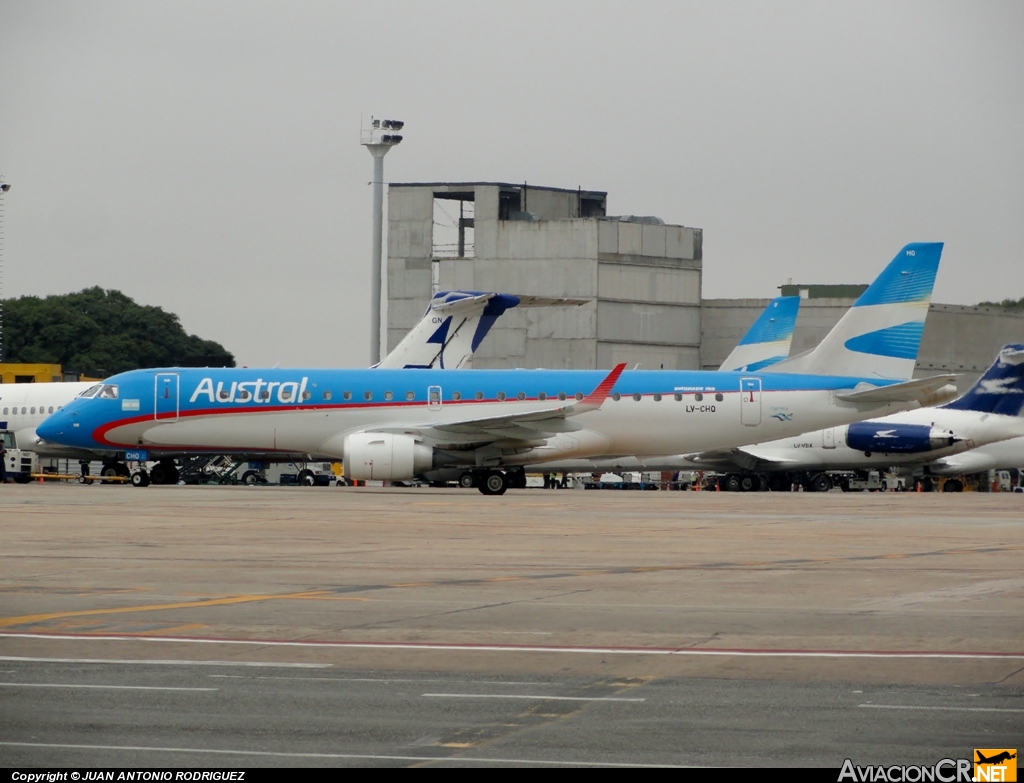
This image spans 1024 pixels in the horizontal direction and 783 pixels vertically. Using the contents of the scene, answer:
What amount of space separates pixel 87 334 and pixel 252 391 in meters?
79.5

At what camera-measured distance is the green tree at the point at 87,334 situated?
11894 cm

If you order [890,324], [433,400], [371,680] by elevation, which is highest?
[890,324]

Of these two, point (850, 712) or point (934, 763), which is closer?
point (934, 763)

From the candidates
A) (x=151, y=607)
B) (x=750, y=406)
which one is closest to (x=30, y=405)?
(x=750, y=406)

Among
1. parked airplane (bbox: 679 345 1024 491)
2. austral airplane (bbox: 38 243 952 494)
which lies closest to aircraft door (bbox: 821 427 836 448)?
parked airplane (bbox: 679 345 1024 491)

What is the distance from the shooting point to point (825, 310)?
106 meters

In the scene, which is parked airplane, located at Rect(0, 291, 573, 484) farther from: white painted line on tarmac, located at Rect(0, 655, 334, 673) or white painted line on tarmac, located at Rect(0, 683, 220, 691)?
white painted line on tarmac, located at Rect(0, 683, 220, 691)

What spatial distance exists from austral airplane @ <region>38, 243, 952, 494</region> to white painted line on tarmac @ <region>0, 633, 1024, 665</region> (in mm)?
31738

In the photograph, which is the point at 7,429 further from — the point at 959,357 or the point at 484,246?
the point at 959,357

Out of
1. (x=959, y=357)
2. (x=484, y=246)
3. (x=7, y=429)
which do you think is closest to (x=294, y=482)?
(x=7, y=429)

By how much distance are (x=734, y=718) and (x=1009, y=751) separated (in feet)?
6.05

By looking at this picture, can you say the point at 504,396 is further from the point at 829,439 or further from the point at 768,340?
the point at 829,439

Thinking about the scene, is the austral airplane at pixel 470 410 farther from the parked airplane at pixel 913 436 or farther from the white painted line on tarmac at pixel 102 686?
the white painted line on tarmac at pixel 102 686

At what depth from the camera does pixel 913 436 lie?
223ft
